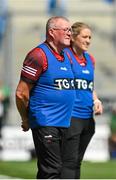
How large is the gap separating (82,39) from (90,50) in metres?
18.9

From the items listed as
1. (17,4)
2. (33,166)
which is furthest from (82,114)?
(17,4)

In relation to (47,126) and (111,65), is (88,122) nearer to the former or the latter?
(47,126)

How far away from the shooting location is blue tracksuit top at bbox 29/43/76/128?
704 cm

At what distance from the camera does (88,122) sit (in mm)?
8125

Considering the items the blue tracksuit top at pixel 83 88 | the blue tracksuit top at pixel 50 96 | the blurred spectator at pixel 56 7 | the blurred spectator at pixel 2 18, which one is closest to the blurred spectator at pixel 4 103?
the blurred spectator at pixel 2 18

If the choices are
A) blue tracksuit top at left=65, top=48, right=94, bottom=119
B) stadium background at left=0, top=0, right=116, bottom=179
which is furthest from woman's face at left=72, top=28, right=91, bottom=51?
stadium background at left=0, top=0, right=116, bottom=179

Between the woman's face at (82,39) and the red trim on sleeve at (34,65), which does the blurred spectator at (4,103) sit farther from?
the red trim on sleeve at (34,65)

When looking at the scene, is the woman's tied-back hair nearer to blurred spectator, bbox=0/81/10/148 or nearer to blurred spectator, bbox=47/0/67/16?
blurred spectator, bbox=0/81/10/148

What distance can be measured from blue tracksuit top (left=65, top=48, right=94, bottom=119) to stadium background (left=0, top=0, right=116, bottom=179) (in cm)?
926

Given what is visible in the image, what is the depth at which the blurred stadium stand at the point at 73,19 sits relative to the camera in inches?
858

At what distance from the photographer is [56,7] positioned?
28953 millimetres

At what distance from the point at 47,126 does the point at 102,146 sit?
10720 millimetres

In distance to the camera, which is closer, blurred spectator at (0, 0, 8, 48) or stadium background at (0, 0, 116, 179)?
stadium background at (0, 0, 116, 179)

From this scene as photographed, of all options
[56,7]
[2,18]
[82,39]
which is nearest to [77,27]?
[82,39]
